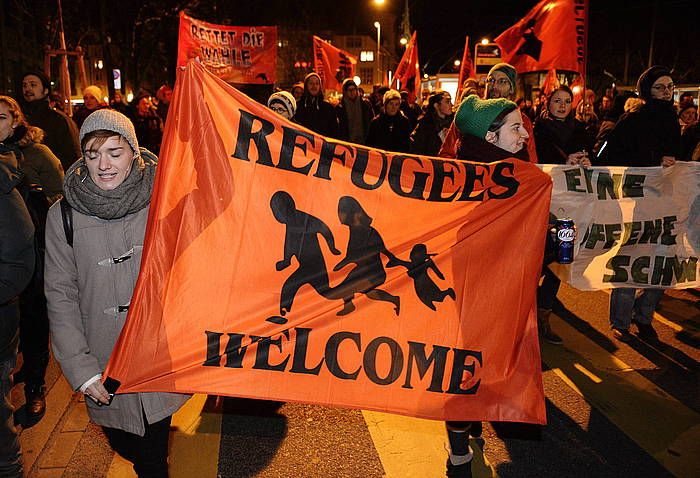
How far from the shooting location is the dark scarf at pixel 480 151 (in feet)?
11.3

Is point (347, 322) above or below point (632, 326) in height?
above

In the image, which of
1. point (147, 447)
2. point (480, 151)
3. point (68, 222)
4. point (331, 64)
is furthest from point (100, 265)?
point (331, 64)

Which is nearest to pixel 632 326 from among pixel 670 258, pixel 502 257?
pixel 670 258

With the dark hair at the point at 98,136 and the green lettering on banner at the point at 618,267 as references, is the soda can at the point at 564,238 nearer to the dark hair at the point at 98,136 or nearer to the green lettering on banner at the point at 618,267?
the green lettering on banner at the point at 618,267

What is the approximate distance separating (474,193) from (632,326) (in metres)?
3.63

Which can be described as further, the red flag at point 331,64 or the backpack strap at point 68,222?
the red flag at point 331,64

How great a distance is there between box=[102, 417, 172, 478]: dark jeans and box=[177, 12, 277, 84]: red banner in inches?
385

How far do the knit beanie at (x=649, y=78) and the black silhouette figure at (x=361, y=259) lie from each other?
4138 mm

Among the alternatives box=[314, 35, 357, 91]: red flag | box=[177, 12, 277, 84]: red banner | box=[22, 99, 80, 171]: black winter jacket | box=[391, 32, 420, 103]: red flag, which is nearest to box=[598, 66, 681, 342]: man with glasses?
box=[22, 99, 80, 171]: black winter jacket

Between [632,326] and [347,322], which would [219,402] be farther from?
[632,326]

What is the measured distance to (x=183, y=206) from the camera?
2.69 meters

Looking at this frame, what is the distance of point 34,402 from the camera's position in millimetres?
4402

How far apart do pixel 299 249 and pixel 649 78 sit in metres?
4.51

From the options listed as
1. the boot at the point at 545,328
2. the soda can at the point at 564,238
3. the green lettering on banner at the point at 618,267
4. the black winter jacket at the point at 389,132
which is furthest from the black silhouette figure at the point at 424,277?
the black winter jacket at the point at 389,132
